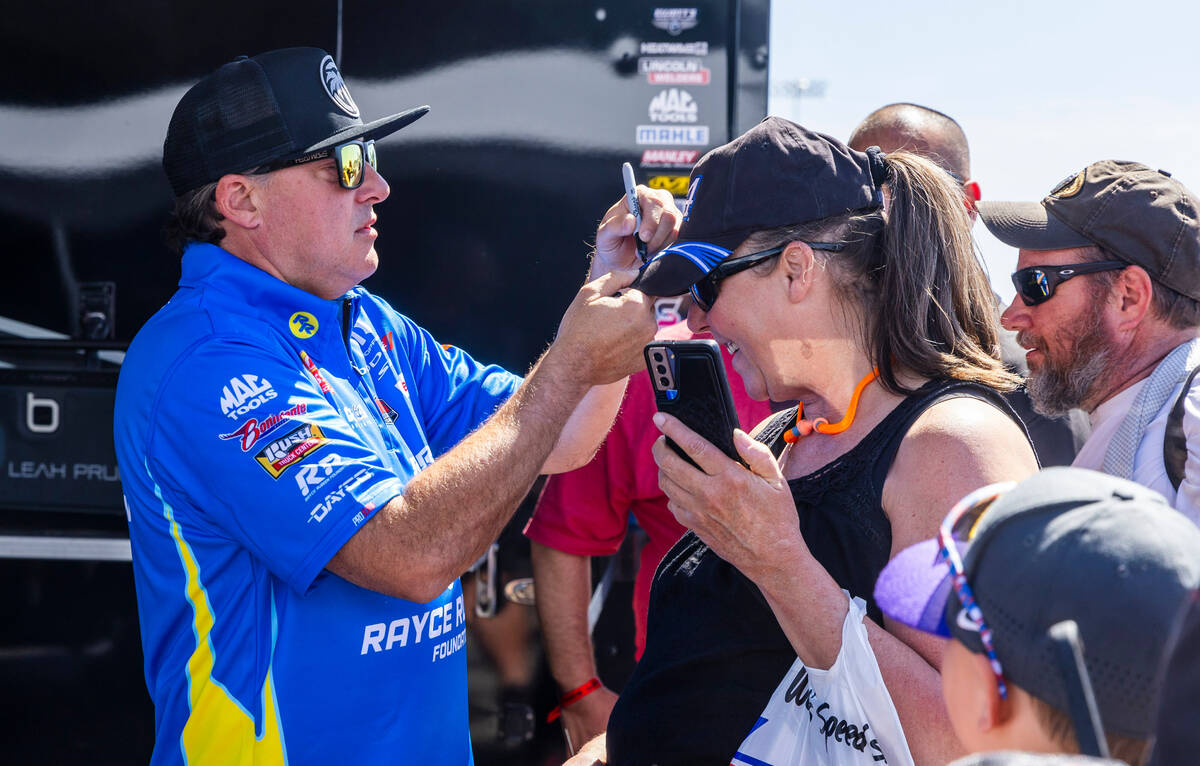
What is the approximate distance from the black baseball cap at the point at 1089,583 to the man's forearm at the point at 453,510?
991 millimetres

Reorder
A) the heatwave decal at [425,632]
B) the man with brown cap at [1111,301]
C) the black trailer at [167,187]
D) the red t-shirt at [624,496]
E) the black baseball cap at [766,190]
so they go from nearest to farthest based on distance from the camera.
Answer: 1. the black baseball cap at [766,190]
2. the heatwave decal at [425,632]
3. the man with brown cap at [1111,301]
4. the red t-shirt at [624,496]
5. the black trailer at [167,187]

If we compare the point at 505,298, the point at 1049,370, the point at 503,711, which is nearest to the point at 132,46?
the point at 505,298

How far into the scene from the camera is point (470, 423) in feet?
8.08

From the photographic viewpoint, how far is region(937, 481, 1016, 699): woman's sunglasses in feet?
3.07

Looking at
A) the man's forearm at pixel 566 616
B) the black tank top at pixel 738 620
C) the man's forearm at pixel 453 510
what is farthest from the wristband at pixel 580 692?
the man's forearm at pixel 453 510

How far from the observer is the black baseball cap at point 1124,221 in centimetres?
251

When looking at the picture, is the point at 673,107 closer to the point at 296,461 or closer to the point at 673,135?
the point at 673,135

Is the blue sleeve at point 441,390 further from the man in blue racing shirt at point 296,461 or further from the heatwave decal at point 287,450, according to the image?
the heatwave decal at point 287,450

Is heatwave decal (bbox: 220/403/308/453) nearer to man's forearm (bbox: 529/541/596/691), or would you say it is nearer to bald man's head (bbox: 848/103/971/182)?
man's forearm (bbox: 529/541/596/691)

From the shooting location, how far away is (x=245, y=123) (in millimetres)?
2070

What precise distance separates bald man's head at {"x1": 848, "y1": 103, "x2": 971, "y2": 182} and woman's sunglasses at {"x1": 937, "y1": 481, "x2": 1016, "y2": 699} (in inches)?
105

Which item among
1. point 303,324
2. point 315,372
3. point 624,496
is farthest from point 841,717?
point 624,496

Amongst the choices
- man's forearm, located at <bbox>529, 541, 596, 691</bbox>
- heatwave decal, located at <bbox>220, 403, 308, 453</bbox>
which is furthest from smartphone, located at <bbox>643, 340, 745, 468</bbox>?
man's forearm, located at <bbox>529, 541, 596, 691</bbox>

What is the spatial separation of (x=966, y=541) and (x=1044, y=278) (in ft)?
6.14
